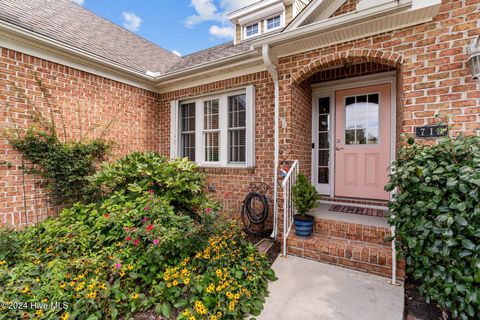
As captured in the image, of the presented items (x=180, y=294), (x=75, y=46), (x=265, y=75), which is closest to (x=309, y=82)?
(x=265, y=75)

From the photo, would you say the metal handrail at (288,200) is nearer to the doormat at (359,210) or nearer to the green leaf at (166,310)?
the doormat at (359,210)

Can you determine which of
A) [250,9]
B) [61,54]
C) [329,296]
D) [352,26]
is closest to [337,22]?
[352,26]

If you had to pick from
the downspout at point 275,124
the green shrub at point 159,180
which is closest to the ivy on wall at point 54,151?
the green shrub at point 159,180

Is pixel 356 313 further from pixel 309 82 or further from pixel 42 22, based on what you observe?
pixel 42 22

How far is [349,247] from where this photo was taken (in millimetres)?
2871

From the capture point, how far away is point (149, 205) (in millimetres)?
3156

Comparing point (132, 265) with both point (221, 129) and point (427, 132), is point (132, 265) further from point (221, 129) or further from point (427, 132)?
point (427, 132)

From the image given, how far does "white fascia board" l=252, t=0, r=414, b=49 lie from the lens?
8.43 ft

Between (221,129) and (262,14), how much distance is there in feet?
16.6

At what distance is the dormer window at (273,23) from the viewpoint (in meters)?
7.32

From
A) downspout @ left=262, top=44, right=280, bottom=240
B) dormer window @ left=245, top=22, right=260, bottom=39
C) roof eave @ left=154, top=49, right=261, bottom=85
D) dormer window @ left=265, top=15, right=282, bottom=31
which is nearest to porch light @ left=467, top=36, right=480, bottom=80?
downspout @ left=262, top=44, right=280, bottom=240

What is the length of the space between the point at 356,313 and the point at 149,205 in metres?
2.73

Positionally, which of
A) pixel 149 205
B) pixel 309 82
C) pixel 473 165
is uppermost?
pixel 309 82

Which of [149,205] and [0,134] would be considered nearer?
[149,205]
